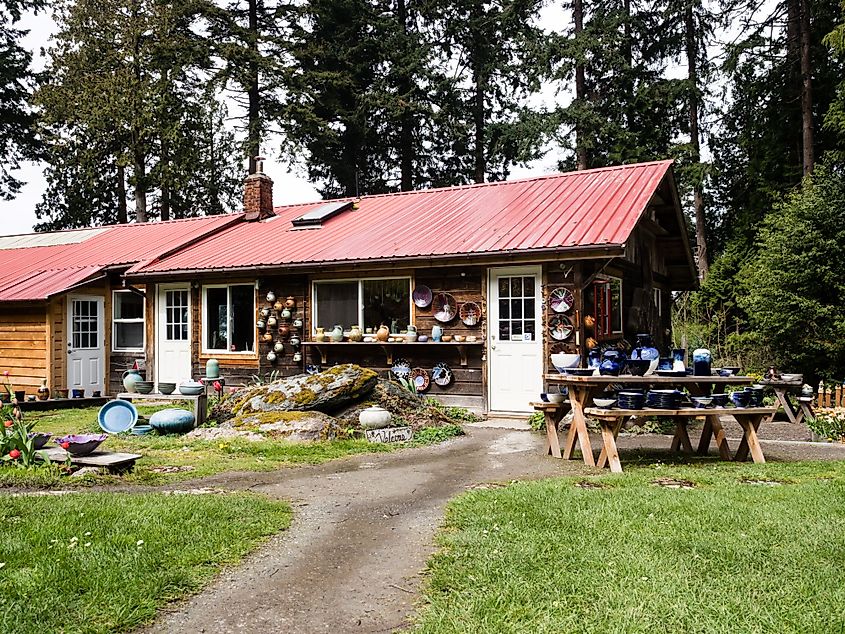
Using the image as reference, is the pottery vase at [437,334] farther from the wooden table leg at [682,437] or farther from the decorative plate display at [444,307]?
the wooden table leg at [682,437]

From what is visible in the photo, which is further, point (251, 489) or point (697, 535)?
point (251, 489)

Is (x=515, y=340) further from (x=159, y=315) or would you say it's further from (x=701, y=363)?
(x=159, y=315)

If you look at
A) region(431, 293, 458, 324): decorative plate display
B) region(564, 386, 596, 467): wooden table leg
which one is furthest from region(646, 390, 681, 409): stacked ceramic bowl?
region(431, 293, 458, 324): decorative plate display

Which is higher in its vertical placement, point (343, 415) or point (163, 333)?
point (163, 333)

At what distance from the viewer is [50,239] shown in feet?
67.5

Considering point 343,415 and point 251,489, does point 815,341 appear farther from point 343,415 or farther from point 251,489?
point 251,489

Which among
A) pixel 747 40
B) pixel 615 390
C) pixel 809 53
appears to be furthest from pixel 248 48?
pixel 615 390

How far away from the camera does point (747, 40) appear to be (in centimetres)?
2056

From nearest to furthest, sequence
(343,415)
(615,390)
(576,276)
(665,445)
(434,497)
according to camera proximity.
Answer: (434,497) → (615,390) → (665,445) → (343,415) → (576,276)

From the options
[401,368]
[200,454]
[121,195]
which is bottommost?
[200,454]

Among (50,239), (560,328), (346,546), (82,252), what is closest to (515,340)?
(560,328)

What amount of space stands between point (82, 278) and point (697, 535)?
13.8m

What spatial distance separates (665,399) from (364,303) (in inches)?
264

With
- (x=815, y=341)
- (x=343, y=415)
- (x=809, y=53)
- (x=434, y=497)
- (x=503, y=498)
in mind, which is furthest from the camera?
(x=809, y=53)
